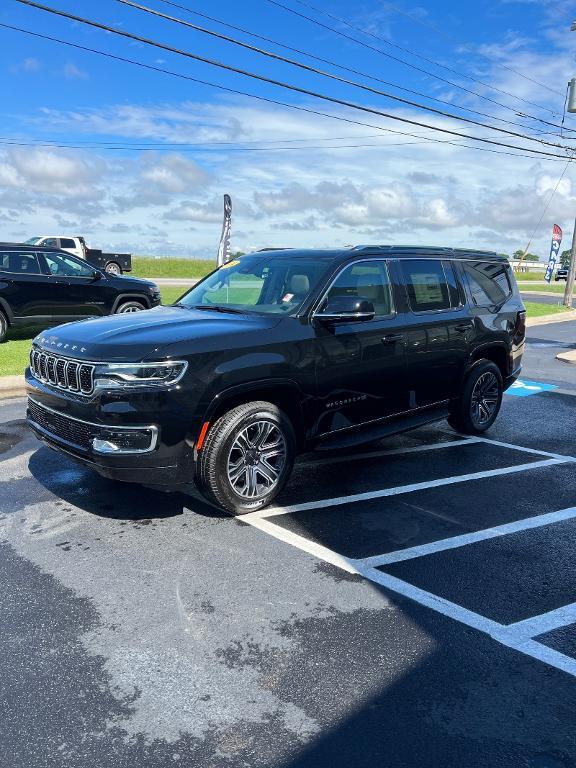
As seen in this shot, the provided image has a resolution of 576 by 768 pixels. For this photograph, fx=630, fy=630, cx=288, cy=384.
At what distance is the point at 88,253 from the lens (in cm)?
3133

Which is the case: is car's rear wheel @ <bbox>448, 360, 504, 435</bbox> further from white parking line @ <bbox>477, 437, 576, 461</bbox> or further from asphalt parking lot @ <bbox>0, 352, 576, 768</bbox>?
asphalt parking lot @ <bbox>0, 352, 576, 768</bbox>

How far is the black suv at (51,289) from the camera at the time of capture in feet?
38.9

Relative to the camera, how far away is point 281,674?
2.83m

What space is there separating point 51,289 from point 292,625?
34.4ft

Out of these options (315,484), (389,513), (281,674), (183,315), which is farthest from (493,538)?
(183,315)

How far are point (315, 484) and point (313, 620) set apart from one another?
210cm

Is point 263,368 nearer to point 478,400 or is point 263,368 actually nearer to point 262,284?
point 262,284

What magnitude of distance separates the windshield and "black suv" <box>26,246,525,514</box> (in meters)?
0.02

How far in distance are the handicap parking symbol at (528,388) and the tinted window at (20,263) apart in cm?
887

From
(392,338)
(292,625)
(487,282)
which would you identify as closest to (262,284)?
(392,338)

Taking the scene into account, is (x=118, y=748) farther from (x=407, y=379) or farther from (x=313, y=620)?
(x=407, y=379)

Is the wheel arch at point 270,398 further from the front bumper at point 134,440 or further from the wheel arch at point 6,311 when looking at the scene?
the wheel arch at point 6,311

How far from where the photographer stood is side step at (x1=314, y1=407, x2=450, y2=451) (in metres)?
5.14

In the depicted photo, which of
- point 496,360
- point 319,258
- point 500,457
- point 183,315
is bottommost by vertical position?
point 500,457
